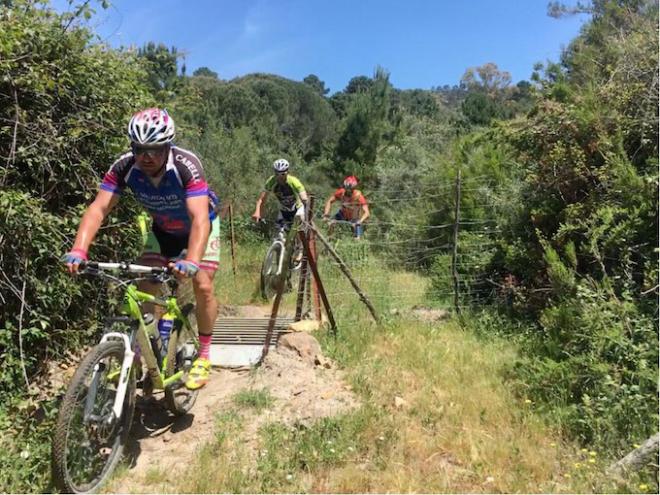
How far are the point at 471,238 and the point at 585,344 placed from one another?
360cm

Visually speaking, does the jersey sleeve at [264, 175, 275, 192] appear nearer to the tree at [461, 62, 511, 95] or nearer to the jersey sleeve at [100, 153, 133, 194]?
the jersey sleeve at [100, 153, 133, 194]

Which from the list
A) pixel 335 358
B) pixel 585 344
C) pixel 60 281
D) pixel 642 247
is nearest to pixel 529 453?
pixel 585 344

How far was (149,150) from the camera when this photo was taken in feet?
12.5

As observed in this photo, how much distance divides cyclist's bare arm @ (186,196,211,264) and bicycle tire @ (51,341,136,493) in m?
0.74

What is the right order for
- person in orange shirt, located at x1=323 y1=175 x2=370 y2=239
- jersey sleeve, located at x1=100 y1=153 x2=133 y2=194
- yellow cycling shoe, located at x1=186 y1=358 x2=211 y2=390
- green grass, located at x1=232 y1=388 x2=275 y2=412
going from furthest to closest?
person in orange shirt, located at x1=323 y1=175 x2=370 y2=239
green grass, located at x1=232 y1=388 x2=275 y2=412
yellow cycling shoe, located at x1=186 y1=358 x2=211 y2=390
jersey sleeve, located at x1=100 y1=153 x2=133 y2=194

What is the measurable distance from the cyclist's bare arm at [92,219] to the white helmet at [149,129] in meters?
0.52

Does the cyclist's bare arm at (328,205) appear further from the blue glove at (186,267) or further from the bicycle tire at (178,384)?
the blue glove at (186,267)

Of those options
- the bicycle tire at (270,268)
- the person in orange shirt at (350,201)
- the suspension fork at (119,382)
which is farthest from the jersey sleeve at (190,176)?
the person in orange shirt at (350,201)

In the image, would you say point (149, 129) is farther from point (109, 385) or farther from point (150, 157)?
point (109, 385)

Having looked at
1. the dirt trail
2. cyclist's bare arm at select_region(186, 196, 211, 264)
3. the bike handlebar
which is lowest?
the dirt trail

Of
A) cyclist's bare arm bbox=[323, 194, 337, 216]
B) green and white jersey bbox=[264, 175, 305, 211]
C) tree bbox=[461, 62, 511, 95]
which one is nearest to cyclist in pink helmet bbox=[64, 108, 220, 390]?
green and white jersey bbox=[264, 175, 305, 211]

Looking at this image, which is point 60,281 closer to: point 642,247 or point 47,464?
point 47,464

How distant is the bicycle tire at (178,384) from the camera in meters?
4.07

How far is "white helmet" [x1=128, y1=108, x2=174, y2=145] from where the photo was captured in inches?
147
